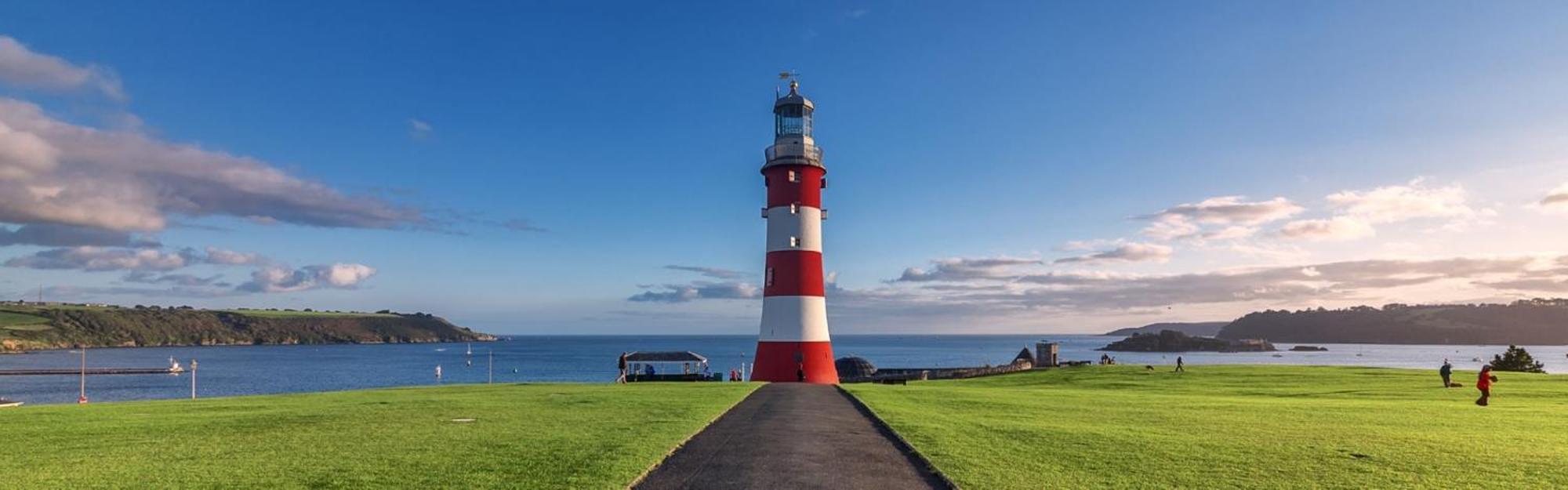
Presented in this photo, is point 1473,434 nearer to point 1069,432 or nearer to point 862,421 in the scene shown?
point 1069,432

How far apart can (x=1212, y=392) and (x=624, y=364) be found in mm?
24365

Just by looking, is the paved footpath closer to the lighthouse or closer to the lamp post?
the lighthouse

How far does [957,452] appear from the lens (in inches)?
478

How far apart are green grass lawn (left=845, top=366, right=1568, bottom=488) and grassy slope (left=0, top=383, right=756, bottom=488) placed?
5.00 m

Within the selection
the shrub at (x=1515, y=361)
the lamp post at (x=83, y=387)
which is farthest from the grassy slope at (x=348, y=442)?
the shrub at (x=1515, y=361)

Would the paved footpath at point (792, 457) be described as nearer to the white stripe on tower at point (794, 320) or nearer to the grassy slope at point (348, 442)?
the grassy slope at point (348, 442)

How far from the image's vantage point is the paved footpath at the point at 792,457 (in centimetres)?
1024

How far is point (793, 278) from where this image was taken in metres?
35.1

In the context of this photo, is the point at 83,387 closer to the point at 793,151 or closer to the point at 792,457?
the point at 793,151

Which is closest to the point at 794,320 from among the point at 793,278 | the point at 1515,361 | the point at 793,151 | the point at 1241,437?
the point at 793,278

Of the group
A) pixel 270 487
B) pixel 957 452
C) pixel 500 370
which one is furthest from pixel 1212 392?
pixel 500 370

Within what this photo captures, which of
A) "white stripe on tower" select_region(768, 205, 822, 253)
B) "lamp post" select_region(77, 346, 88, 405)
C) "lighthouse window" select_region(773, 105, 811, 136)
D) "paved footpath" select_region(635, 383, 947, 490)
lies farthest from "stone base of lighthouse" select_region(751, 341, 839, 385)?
"lamp post" select_region(77, 346, 88, 405)

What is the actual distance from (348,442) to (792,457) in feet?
24.0

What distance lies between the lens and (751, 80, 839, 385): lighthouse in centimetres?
3509
